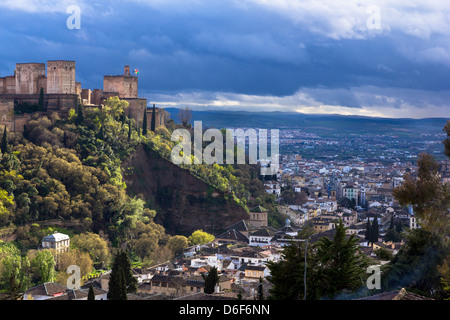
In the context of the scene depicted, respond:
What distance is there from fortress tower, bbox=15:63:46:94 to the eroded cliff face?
8.28 meters

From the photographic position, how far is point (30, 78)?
54.5 meters

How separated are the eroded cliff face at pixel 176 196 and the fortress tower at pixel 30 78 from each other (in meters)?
8.28

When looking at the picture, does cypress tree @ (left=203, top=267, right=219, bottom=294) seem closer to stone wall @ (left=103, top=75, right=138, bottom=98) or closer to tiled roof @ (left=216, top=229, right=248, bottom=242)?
tiled roof @ (left=216, top=229, right=248, bottom=242)

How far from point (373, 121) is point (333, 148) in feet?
58.2

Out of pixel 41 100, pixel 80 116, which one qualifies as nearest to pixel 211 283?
pixel 80 116

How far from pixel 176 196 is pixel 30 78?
14.0m

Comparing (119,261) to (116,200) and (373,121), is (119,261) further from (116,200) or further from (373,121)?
(373,121)

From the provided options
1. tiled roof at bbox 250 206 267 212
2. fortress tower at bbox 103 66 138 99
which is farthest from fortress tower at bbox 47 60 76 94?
tiled roof at bbox 250 206 267 212

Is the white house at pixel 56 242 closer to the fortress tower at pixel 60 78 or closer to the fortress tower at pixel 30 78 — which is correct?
the fortress tower at pixel 60 78

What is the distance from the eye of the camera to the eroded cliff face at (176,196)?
58.2 metres

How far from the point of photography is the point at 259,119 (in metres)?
131

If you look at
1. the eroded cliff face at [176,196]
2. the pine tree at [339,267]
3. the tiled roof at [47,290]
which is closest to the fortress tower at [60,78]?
the eroded cliff face at [176,196]

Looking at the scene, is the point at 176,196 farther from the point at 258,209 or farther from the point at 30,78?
the point at 30,78
